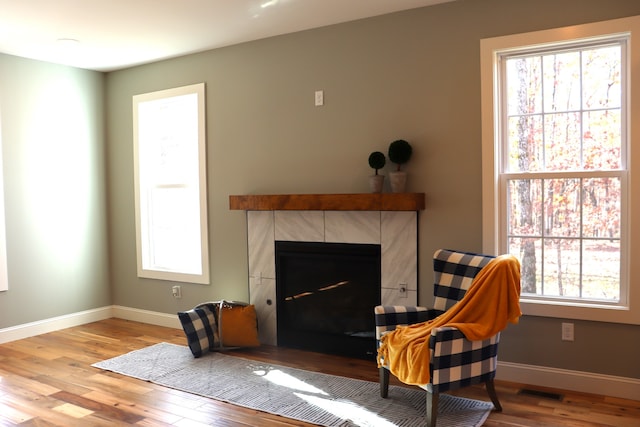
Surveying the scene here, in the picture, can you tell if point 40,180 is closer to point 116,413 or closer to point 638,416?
point 116,413

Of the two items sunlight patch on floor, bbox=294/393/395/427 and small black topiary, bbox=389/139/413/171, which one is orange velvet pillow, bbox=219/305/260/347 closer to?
sunlight patch on floor, bbox=294/393/395/427

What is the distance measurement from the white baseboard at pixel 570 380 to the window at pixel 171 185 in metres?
2.61

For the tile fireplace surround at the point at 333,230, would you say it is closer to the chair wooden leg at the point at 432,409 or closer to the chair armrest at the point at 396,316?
the chair armrest at the point at 396,316

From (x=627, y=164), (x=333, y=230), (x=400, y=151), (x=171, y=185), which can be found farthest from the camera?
(x=171, y=185)

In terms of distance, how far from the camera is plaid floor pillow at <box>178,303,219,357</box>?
415 cm

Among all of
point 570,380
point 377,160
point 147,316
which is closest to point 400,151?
point 377,160

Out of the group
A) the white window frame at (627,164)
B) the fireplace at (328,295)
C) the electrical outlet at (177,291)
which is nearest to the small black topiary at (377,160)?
the fireplace at (328,295)

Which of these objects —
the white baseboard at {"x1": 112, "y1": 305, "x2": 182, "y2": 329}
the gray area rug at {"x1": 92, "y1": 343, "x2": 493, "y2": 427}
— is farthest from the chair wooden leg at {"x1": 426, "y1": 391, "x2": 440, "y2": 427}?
the white baseboard at {"x1": 112, "y1": 305, "x2": 182, "y2": 329}

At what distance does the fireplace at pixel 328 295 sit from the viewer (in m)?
4.04

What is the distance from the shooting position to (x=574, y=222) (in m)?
3.43

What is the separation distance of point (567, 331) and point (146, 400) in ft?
8.41

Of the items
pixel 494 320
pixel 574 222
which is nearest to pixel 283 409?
pixel 494 320

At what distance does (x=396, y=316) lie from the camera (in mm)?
3266

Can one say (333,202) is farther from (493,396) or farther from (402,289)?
(493,396)
